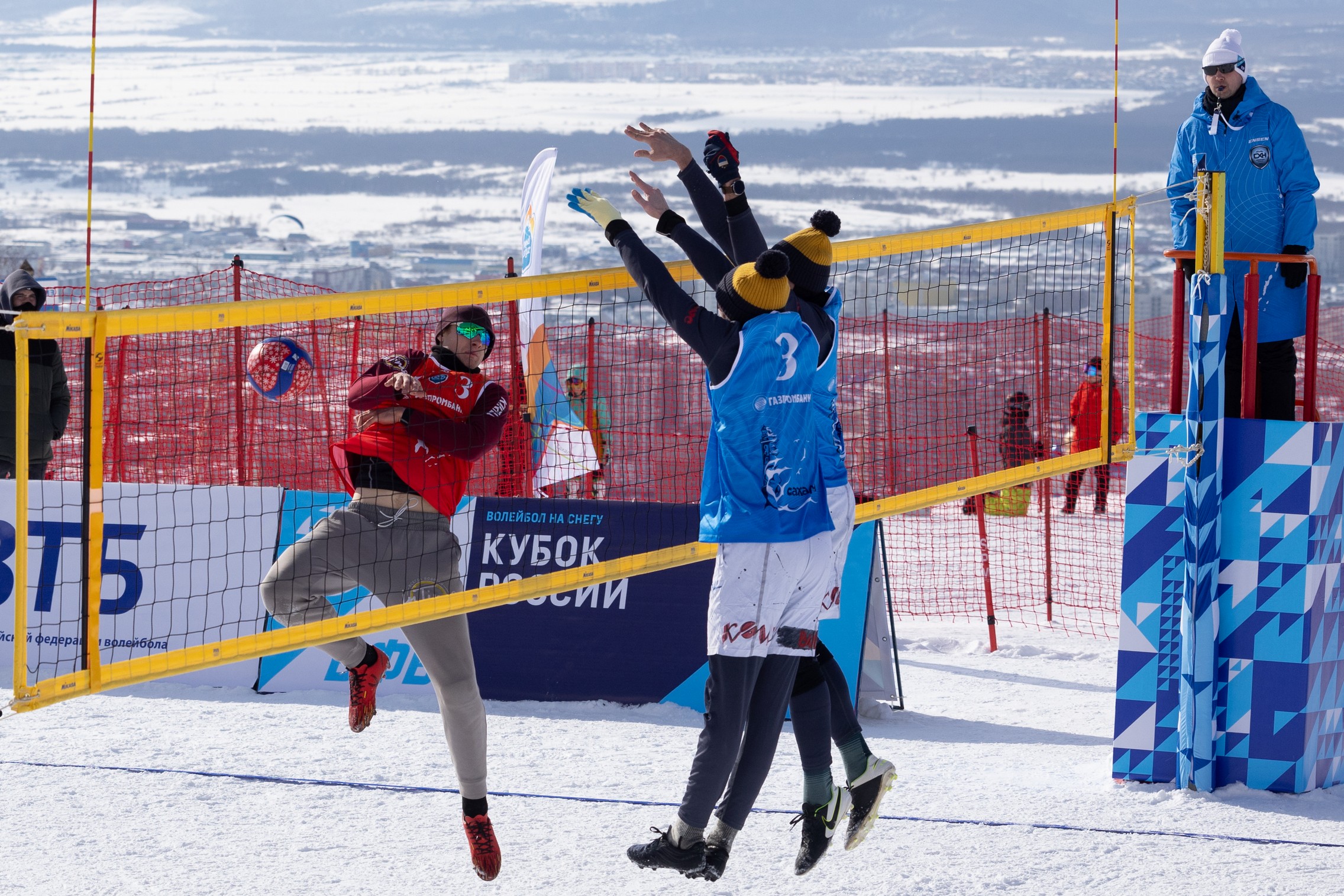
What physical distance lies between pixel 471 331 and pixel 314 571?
3.19 ft

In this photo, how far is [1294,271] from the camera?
20.1ft

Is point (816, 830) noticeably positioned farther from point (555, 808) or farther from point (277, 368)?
point (277, 368)

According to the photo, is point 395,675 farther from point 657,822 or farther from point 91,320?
point 91,320

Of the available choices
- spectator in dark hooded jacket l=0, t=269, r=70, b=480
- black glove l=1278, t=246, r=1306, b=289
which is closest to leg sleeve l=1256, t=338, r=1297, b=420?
black glove l=1278, t=246, r=1306, b=289

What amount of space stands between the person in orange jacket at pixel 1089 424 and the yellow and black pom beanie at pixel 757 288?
487cm

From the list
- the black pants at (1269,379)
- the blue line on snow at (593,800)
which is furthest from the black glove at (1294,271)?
the blue line on snow at (593,800)

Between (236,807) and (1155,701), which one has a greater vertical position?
(1155,701)

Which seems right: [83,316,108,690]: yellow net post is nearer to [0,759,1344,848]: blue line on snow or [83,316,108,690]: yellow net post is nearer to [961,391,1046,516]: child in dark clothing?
[0,759,1344,848]: blue line on snow

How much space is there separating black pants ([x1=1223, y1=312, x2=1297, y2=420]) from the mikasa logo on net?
3102mm

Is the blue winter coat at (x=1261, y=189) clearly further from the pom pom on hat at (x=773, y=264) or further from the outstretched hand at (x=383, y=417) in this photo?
the outstretched hand at (x=383, y=417)

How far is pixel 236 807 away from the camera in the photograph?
225 inches

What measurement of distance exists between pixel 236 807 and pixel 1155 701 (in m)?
4.17

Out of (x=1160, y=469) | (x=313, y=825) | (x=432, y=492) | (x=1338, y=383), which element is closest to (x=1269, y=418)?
(x=1160, y=469)

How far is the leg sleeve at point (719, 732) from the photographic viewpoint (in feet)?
13.4
